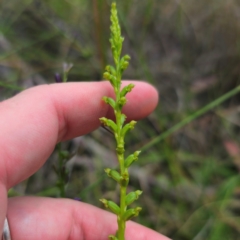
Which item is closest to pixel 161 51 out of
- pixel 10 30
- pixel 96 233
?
pixel 10 30

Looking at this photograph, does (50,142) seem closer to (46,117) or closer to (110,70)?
(46,117)

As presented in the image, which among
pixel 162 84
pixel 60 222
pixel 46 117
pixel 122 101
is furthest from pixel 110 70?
pixel 162 84

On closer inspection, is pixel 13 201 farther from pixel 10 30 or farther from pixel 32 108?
pixel 10 30

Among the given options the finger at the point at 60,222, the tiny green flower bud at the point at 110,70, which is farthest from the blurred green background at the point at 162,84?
the tiny green flower bud at the point at 110,70

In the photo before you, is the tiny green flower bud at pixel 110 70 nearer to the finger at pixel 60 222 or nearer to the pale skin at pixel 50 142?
the pale skin at pixel 50 142

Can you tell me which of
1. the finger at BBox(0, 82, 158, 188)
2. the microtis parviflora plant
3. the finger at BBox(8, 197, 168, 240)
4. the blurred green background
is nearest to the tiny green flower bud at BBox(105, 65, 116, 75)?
the microtis parviflora plant

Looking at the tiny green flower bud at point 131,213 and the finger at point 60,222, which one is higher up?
the tiny green flower bud at point 131,213

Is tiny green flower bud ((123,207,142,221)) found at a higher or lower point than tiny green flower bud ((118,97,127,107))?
lower

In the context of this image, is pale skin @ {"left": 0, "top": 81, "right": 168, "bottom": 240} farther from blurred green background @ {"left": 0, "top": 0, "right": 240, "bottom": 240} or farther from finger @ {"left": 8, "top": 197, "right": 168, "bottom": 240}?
blurred green background @ {"left": 0, "top": 0, "right": 240, "bottom": 240}
